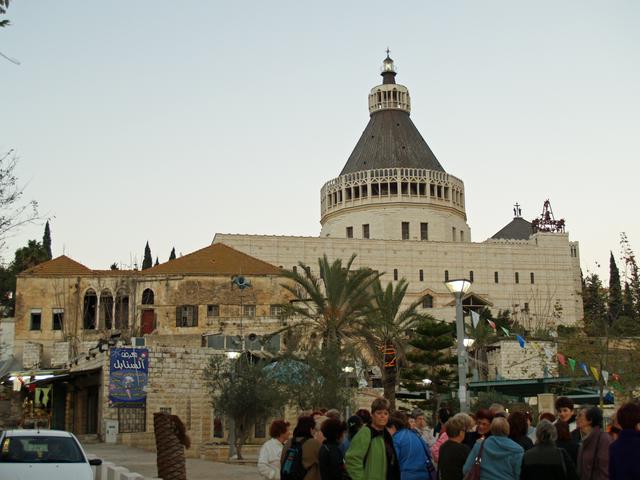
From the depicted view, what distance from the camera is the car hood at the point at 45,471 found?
12.1 metres

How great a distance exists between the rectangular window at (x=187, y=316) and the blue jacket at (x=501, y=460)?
156 feet

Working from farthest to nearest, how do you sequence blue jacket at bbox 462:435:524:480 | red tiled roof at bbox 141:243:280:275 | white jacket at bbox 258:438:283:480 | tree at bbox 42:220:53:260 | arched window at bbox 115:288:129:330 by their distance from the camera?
tree at bbox 42:220:53:260 → arched window at bbox 115:288:129:330 → red tiled roof at bbox 141:243:280:275 → white jacket at bbox 258:438:283:480 → blue jacket at bbox 462:435:524:480

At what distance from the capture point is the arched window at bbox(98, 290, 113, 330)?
56.7 m

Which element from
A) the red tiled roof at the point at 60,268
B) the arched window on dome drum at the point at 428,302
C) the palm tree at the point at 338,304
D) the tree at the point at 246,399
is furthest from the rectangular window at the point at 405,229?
the tree at the point at 246,399

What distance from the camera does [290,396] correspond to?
27.0 meters

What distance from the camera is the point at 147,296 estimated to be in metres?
56.6

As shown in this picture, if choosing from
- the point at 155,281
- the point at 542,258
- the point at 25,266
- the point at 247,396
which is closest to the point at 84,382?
the point at 247,396

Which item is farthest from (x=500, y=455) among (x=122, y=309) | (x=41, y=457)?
(x=122, y=309)

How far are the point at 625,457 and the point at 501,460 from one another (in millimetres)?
1228

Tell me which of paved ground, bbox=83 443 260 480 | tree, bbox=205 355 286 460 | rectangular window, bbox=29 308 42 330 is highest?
rectangular window, bbox=29 308 42 330

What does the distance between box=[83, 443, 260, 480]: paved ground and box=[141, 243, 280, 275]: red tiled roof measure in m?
30.8

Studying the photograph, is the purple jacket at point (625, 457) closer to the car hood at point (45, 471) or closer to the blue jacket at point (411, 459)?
the blue jacket at point (411, 459)

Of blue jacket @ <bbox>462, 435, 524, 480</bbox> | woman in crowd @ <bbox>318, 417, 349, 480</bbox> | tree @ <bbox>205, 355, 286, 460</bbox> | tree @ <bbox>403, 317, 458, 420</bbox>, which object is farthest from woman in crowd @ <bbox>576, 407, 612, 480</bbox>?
tree @ <bbox>403, 317, 458, 420</bbox>

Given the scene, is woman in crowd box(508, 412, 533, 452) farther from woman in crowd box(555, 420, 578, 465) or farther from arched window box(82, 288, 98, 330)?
arched window box(82, 288, 98, 330)
